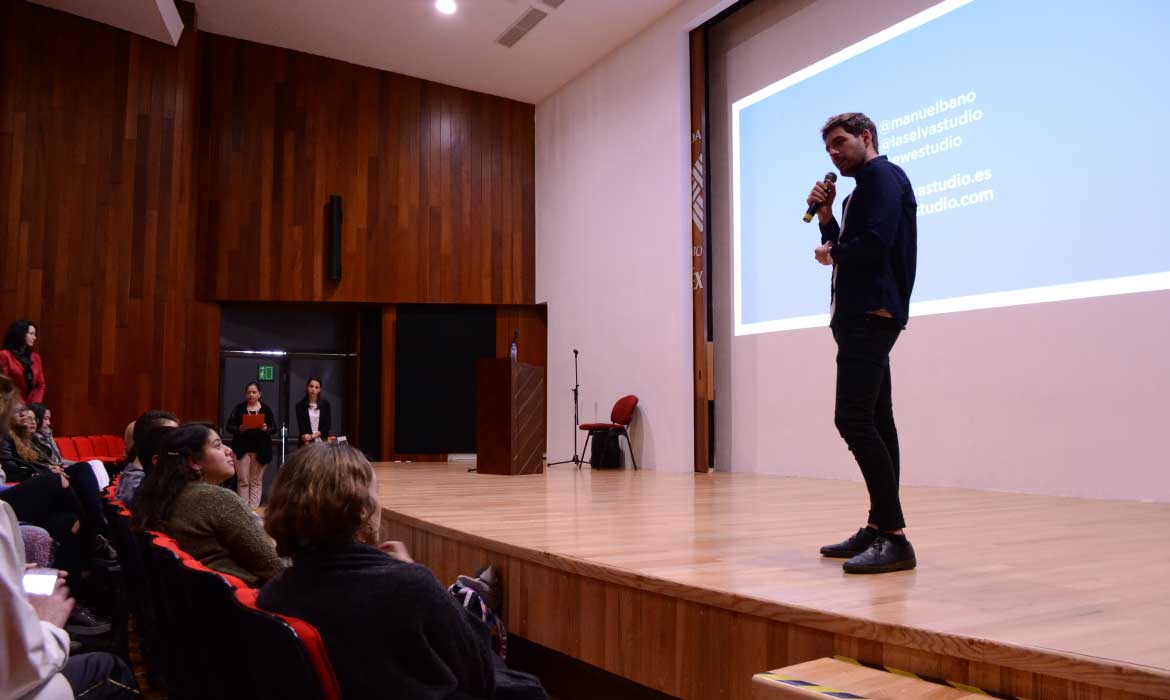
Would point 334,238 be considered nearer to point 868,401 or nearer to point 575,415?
point 575,415

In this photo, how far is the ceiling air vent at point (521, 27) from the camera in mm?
7484

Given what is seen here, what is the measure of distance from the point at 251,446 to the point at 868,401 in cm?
550

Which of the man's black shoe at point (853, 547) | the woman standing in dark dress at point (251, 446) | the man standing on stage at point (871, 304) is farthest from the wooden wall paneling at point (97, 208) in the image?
the man standing on stage at point (871, 304)

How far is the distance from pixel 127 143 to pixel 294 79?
5.72ft

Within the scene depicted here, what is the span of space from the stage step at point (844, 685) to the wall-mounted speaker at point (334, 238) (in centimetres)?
753

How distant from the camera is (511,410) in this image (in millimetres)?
6336

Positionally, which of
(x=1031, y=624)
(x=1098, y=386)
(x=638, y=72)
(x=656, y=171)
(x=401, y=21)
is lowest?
(x=1031, y=624)

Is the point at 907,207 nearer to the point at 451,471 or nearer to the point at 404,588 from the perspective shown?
the point at 404,588

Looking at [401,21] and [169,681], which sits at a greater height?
[401,21]

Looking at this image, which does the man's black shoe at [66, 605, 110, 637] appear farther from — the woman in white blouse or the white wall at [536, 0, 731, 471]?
the white wall at [536, 0, 731, 471]

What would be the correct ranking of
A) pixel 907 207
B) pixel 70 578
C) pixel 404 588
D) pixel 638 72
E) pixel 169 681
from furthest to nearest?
pixel 638 72 → pixel 70 578 → pixel 907 207 → pixel 169 681 → pixel 404 588

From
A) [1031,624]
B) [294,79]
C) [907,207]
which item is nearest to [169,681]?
[1031,624]

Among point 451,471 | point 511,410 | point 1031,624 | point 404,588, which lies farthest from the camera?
point 451,471

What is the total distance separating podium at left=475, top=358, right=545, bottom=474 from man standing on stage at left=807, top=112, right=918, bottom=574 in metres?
4.20
